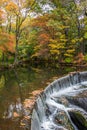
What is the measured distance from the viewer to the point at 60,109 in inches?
472

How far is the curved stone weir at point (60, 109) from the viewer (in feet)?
34.1

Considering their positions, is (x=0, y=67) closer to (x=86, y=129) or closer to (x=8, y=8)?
(x=8, y=8)

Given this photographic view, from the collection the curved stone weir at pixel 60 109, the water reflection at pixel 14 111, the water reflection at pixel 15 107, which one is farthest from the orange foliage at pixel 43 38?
the water reflection at pixel 14 111

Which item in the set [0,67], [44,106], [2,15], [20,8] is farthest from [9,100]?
[20,8]

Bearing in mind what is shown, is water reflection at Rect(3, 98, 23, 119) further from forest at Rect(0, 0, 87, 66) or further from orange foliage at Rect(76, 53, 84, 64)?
orange foliage at Rect(76, 53, 84, 64)

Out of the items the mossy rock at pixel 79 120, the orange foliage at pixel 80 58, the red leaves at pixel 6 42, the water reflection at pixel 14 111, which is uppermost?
the red leaves at pixel 6 42

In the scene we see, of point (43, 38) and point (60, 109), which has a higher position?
point (43, 38)

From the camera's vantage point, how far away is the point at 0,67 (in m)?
27.4

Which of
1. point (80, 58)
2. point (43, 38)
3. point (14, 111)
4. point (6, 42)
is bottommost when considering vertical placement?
point (14, 111)

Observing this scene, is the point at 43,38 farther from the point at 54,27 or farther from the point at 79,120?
the point at 79,120

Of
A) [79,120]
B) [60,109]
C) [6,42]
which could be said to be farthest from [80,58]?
[79,120]

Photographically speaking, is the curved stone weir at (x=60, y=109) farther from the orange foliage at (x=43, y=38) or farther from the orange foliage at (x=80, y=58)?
the orange foliage at (x=43, y=38)

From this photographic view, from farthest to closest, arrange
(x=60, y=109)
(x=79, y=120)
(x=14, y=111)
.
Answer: (x=60, y=109) < (x=79, y=120) < (x=14, y=111)

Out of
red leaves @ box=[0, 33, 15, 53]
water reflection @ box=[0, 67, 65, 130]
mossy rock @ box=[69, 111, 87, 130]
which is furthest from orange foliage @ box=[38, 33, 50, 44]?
mossy rock @ box=[69, 111, 87, 130]
